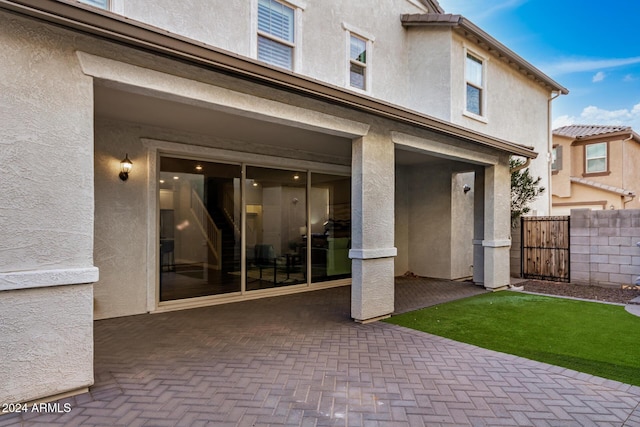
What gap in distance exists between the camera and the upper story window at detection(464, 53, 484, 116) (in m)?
11.0

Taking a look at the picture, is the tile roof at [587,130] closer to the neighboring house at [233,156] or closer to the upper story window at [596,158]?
the upper story window at [596,158]

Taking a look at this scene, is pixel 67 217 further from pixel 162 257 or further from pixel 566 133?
pixel 566 133

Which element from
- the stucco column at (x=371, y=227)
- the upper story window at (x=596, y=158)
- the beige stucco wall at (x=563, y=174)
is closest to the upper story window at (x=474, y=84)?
the stucco column at (x=371, y=227)

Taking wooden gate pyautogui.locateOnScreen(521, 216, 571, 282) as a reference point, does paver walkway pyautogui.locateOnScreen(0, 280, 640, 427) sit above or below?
below

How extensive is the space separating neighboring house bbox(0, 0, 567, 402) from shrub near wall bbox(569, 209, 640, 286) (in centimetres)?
206

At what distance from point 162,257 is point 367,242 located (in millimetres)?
3831

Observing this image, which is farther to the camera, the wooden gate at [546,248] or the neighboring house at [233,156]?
the wooden gate at [546,248]

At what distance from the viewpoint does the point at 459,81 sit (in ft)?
34.8

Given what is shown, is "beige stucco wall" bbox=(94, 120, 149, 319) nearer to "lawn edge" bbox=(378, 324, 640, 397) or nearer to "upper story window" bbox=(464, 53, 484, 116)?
"lawn edge" bbox=(378, 324, 640, 397)

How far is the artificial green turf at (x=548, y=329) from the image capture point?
450 cm

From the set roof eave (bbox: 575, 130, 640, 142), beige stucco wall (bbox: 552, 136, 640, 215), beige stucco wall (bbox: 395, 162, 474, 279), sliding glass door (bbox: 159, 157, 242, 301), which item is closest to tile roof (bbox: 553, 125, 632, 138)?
roof eave (bbox: 575, 130, 640, 142)

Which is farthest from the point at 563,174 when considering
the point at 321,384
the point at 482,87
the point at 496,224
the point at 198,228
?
the point at 321,384

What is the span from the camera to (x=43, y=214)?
3.35m

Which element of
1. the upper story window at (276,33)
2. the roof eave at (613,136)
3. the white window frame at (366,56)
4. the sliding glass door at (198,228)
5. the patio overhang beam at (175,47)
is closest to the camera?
the patio overhang beam at (175,47)
